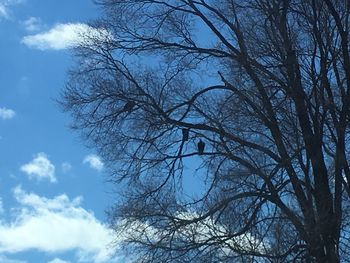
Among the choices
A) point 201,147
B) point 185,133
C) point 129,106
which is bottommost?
point 201,147

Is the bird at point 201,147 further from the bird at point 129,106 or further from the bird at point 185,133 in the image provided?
the bird at point 129,106

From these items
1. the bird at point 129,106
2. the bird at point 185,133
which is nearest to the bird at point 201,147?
the bird at point 185,133

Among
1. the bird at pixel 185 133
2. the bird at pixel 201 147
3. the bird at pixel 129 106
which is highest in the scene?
the bird at pixel 129 106

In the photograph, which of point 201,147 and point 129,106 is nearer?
point 201,147

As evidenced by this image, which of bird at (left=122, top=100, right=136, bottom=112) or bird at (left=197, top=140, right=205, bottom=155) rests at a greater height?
bird at (left=122, top=100, right=136, bottom=112)

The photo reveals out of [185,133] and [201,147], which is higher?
[185,133]

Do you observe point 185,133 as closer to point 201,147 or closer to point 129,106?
point 201,147

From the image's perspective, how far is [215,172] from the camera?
20281 millimetres

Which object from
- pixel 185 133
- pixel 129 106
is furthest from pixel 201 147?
pixel 129 106

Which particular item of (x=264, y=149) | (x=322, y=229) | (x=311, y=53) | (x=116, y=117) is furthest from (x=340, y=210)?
(x=116, y=117)

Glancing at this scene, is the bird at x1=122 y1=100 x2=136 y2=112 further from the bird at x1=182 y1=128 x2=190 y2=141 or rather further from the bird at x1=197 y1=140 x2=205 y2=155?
the bird at x1=197 y1=140 x2=205 y2=155

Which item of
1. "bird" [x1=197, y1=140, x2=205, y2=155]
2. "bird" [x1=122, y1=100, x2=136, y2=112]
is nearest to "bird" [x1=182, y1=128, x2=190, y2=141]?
"bird" [x1=197, y1=140, x2=205, y2=155]

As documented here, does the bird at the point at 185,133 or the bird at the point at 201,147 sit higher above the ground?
the bird at the point at 185,133

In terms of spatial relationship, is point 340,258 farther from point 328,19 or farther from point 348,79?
point 328,19
